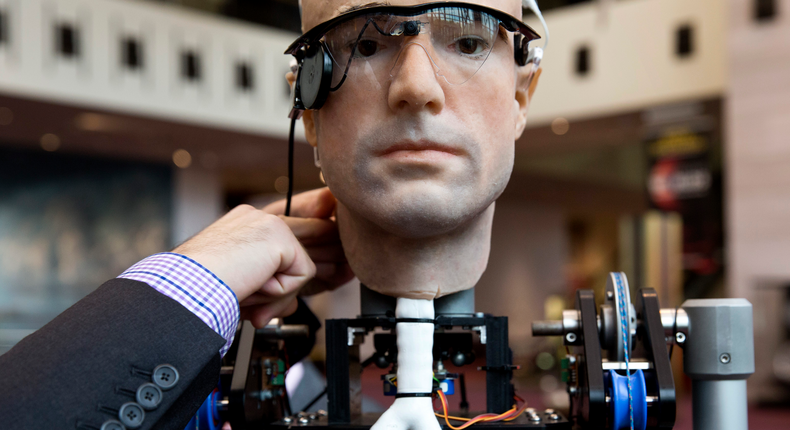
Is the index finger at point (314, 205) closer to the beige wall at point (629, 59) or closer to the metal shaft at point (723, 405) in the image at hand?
the metal shaft at point (723, 405)

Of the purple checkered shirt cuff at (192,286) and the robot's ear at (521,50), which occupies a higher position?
the robot's ear at (521,50)

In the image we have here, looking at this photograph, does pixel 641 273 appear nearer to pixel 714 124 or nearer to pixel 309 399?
pixel 714 124

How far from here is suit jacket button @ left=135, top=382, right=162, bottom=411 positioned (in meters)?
0.84

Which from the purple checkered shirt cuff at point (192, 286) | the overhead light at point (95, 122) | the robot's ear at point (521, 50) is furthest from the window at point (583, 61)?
the purple checkered shirt cuff at point (192, 286)

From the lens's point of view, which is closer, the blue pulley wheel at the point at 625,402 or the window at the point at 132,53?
the blue pulley wheel at the point at 625,402

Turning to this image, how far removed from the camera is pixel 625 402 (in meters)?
1.05

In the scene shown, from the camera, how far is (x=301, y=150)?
1016cm

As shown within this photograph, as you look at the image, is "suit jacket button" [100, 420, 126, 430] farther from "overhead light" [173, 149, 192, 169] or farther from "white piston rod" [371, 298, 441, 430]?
"overhead light" [173, 149, 192, 169]

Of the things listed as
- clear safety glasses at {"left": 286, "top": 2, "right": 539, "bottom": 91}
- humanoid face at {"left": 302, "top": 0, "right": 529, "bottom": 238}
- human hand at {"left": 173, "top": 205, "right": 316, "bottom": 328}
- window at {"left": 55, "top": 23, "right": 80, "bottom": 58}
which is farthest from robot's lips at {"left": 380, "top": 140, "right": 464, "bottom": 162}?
window at {"left": 55, "top": 23, "right": 80, "bottom": 58}

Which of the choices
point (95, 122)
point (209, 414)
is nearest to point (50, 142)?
point (95, 122)

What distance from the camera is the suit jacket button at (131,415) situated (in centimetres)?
82

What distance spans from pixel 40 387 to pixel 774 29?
306 inches

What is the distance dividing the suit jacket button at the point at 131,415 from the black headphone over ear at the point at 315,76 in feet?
1.77

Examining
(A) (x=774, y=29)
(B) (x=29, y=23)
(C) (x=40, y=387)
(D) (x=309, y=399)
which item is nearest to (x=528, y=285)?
(A) (x=774, y=29)
